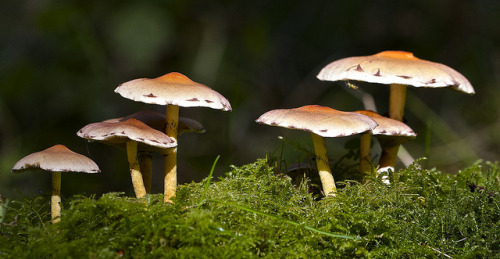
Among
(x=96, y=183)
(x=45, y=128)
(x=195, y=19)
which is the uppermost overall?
(x=195, y=19)

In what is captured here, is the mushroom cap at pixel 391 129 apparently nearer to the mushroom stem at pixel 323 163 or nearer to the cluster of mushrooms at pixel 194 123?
the cluster of mushrooms at pixel 194 123

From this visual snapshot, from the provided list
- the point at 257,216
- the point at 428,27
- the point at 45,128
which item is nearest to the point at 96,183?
the point at 45,128

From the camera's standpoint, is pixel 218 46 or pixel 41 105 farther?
pixel 218 46

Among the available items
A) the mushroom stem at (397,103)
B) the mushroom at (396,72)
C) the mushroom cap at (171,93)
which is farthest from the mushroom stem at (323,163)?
the mushroom stem at (397,103)

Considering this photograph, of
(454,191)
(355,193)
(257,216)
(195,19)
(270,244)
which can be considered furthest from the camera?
(195,19)

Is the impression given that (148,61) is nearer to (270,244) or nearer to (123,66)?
(123,66)

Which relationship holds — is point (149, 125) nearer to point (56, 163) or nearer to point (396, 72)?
point (56, 163)

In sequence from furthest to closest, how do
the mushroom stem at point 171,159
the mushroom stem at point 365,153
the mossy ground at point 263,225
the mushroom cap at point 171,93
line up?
the mushroom stem at point 365,153
the mushroom stem at point 171,159
the mushroom cap at point 171,93
the mossy ground at point 263,225

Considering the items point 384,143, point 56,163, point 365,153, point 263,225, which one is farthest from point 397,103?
point 56,163
